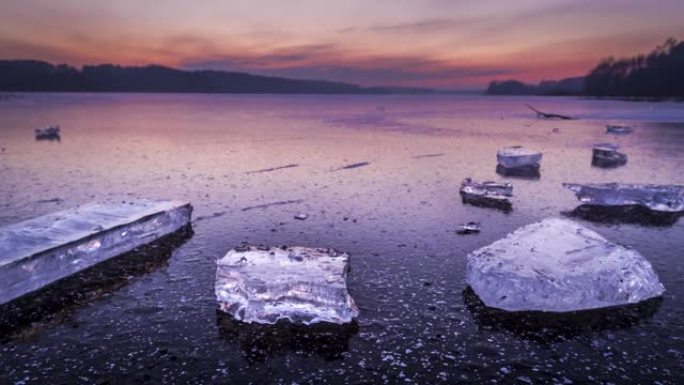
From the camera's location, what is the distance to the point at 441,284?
4727mm

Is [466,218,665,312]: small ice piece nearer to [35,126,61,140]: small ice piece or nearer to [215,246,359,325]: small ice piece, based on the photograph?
[215,246,359,325]: small ice piece

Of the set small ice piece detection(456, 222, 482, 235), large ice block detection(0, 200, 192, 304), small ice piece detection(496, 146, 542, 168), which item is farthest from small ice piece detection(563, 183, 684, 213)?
large ice block detection(0, 200, 192, 304)

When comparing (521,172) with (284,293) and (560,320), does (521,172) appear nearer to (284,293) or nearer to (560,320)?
(560,320)

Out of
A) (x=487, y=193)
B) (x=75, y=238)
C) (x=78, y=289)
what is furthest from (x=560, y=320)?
(x=75, y=238)

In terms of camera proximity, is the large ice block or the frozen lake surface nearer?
the frozen lake surface

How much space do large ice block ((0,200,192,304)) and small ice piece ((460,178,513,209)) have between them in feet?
16.8

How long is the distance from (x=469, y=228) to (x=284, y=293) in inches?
137

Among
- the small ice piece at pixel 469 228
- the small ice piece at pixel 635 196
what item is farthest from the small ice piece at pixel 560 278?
the small ice piece at pixel 635 196

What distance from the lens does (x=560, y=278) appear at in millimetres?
4227

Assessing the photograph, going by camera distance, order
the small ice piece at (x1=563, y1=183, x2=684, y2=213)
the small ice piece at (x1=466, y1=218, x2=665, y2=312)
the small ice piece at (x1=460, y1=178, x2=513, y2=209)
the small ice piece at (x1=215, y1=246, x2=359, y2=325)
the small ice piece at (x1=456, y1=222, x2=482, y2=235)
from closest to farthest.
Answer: the small ice piece at (x1=215, y1=246, x2=359, y2=325), the small ice piece at (x1=466, y1=218, x2=665, y2=312), the small ice piece at (x1=456, y1=222, x2=482, y2=235), the small ice piece at (x1=563, y1=183, x2=684, y2=213), the small ice piece at (x1=460, y1=178, x2=513, y2=209)

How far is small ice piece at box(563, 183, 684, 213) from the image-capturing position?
24.7 feet

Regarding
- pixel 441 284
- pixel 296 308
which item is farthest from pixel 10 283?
pixel 441 284

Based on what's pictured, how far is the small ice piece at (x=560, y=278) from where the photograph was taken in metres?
4.16

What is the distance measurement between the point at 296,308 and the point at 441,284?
5.53 ft
